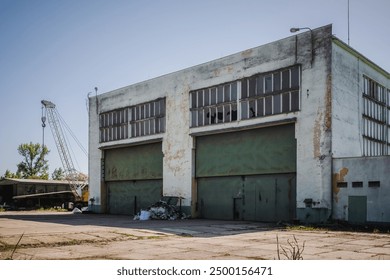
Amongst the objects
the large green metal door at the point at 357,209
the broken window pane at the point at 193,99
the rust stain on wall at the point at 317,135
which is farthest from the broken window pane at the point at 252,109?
the large green metal door at the point at 357,209

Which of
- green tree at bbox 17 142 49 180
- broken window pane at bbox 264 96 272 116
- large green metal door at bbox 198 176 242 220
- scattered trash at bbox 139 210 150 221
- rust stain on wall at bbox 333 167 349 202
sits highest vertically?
broken window pane at bbox 264 96 272 116

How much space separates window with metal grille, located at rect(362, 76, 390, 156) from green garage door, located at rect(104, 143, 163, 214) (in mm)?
9706

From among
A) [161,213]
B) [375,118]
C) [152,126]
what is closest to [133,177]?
[152,126]

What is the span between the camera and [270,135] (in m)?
16.1

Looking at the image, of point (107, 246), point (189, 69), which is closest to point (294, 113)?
point (189, 69)

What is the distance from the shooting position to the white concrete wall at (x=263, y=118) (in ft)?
47.1

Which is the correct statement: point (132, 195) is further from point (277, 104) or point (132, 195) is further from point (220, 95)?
point (277, 104)

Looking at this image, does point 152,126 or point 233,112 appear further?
point 152,126

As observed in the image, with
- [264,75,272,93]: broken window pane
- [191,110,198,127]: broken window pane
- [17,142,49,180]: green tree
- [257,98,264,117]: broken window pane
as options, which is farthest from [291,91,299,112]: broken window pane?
[17,142,49,180]: green tree

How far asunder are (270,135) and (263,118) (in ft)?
2.45

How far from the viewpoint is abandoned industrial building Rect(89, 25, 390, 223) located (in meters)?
14.1

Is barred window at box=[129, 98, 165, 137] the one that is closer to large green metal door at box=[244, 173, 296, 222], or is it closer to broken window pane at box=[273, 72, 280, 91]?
large green metal door at box=[244, 173, 296, 222]

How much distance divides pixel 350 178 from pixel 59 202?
28906 mm

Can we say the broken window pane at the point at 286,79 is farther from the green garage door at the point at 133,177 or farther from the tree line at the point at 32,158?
the tree line at the point at 32,158
